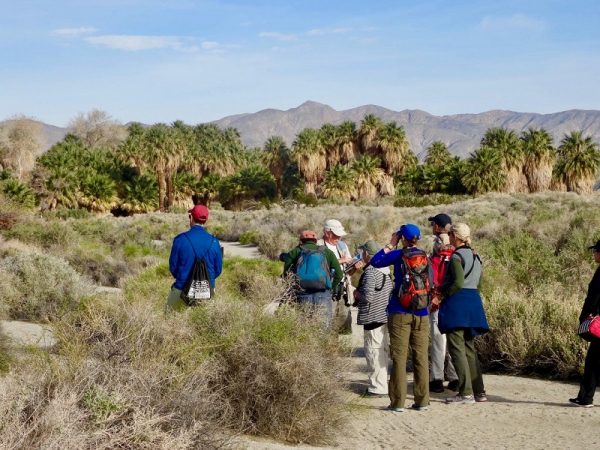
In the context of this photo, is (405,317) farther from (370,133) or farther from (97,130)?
(97,130)

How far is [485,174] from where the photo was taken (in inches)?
2298

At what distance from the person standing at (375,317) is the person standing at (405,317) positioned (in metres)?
0.57

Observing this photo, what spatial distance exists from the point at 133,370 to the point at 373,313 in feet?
A: 12.7

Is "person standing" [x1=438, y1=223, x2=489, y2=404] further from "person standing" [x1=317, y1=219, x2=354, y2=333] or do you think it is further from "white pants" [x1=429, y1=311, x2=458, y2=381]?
"person standing" [x1=317, y1=219, x2=354, y2=333]

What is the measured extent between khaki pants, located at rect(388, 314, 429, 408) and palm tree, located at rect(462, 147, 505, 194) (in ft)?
171

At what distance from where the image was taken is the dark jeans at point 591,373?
7.64m

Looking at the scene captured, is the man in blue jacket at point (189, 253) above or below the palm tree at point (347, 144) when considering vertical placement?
below

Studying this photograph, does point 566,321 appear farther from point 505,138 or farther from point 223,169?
point 223,169

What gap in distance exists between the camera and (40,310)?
12.5 meters

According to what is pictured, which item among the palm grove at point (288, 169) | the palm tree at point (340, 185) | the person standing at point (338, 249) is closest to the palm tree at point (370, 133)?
the palm grove at point (288, 169)

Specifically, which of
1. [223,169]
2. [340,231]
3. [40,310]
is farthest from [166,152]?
[340,231]

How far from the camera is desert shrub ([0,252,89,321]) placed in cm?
1254

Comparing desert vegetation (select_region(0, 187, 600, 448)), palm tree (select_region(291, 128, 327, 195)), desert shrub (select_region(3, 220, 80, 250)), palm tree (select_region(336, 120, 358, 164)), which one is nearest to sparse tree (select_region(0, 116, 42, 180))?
palm tree (select_region(291, 128, 327, 195))

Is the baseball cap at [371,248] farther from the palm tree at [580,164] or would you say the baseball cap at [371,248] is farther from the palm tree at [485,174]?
the palm tree at [580,164]
